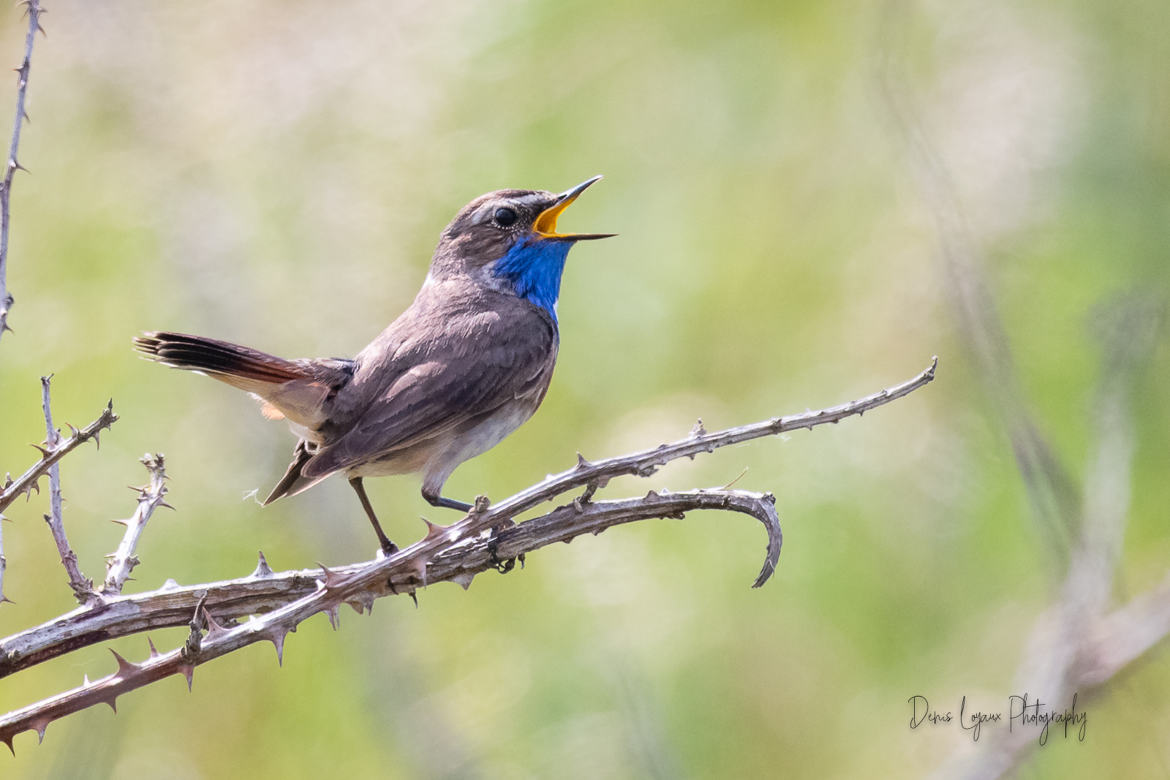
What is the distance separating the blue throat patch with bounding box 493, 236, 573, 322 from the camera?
16.7 ft

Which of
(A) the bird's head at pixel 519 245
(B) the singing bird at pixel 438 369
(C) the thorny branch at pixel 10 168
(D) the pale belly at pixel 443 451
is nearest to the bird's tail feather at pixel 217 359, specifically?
(B) the singing bird at pixel 438 369

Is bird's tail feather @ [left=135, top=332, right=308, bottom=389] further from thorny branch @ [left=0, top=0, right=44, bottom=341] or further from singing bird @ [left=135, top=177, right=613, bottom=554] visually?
thorny branch @ [left=0, top=0, right=44, bottom=341]

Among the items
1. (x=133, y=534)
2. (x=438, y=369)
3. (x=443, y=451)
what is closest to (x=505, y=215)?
(x=438, y=369)

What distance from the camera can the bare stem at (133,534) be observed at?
272 centimetres

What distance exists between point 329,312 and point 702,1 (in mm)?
3112

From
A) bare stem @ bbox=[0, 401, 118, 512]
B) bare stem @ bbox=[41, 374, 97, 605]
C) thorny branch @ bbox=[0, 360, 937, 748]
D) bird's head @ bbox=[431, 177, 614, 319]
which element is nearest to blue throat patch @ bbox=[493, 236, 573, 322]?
bird's head @ bbox=[431, 177, 614, 319]

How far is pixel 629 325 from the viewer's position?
653cm

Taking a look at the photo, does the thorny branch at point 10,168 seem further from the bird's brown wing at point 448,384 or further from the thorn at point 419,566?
the bird's brown wing at point 448,384

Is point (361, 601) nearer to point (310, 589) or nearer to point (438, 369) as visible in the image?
point (310, 589)

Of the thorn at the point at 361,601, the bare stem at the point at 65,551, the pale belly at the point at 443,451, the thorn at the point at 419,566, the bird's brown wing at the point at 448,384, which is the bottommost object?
the thorn at the point at 361,601

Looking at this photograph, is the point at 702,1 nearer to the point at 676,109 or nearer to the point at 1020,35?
the point at 676,109

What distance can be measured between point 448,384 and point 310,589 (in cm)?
158

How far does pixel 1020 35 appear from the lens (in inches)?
249

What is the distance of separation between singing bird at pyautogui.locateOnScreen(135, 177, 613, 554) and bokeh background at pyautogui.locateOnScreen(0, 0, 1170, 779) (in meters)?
0.73
